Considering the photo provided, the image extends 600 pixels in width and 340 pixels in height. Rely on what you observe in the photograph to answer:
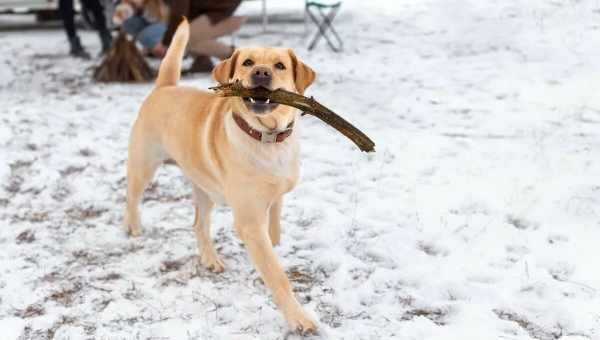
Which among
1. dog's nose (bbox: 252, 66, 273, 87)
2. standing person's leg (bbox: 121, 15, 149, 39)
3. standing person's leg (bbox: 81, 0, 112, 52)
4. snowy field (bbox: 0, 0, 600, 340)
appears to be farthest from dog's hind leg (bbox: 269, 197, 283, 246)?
standing person's leg (bbox: 81, 0, 112, 52)

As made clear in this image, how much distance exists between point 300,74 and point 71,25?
22.5 ft

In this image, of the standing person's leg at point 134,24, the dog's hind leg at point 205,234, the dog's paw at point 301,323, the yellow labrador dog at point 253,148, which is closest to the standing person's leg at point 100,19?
the standing person's leg at point 134,24

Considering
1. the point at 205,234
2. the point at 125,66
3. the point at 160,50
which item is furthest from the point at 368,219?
the point at 160,50

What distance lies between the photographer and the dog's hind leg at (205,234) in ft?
11.0

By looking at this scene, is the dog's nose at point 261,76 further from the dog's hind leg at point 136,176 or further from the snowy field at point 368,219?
the dog's hind leg at point 136,176

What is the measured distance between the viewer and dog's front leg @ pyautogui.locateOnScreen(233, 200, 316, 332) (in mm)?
2746

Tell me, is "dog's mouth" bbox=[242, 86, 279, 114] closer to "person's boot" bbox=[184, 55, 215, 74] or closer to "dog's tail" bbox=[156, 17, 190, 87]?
"dog's tail" bbox=[156, 17, 190, 87]

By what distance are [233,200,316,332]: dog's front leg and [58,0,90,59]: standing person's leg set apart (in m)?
6.76

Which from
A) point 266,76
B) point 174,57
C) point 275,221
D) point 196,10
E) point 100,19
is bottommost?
point 275,221

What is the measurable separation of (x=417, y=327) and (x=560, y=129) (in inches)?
118

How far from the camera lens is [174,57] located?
3523 mm

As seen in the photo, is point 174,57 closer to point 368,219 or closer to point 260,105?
point 260,105

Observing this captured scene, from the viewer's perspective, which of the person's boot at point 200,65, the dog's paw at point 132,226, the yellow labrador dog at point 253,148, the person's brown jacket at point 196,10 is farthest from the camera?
the person's boot at point 200,65

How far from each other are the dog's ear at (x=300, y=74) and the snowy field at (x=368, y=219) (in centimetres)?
103
